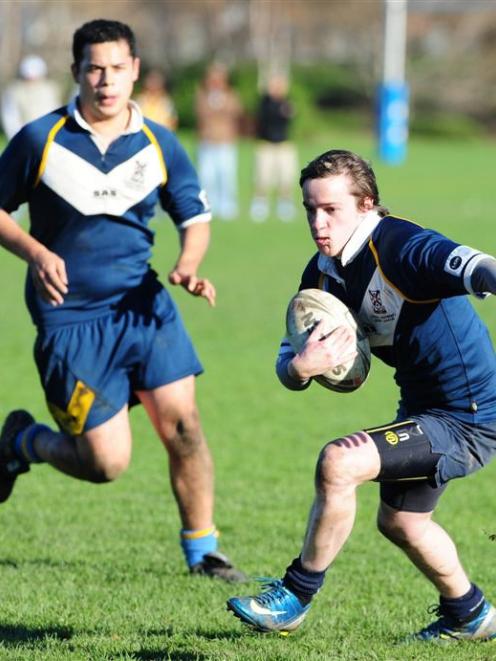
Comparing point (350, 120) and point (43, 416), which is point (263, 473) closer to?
point (43, 416)

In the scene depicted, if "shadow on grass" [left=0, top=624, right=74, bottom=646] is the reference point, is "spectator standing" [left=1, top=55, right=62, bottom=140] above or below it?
above

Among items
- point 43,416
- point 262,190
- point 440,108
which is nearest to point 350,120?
point 440,108

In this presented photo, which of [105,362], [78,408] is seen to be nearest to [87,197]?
[105,362]

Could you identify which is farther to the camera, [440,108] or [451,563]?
[440,108]

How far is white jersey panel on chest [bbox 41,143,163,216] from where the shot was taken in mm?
5871

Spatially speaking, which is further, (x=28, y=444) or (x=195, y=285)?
(x=28, y=444)

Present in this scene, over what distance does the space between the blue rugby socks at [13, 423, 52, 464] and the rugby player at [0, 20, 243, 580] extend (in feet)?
0.76

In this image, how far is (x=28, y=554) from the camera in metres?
6.31

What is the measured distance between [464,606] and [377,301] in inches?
49.5

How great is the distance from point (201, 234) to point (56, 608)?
1.88 m

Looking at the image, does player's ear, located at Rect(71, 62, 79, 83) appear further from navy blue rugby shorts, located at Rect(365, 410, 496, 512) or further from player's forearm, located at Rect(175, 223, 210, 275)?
navy blue rugby shorts, located at Rect(365, 410, 496, 512)

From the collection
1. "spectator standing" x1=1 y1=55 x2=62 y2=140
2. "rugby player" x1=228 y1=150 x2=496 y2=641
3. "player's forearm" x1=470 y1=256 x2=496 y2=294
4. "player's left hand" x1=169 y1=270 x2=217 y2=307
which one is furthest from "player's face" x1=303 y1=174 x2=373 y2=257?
"spectator standing" x1=1 y1=55 x2=62 y2=140

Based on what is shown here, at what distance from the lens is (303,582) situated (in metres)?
4.52

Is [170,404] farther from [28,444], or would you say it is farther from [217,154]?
[217,154]
